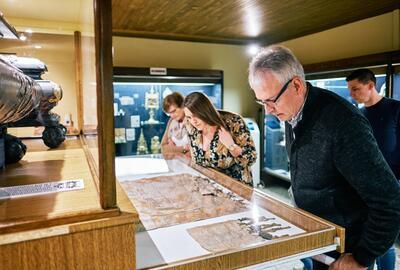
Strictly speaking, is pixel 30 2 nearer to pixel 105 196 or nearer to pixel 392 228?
pixel 105 196

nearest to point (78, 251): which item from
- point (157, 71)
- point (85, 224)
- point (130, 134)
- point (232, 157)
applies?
point (85, 224)

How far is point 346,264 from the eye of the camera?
111 cm

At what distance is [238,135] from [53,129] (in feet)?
4.09

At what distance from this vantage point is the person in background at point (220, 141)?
2.19 m

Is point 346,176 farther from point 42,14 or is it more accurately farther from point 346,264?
point 42,14

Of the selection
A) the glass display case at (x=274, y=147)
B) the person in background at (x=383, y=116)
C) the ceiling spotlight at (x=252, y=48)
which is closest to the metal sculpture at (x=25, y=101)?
the person in background at (x=383, y=116)

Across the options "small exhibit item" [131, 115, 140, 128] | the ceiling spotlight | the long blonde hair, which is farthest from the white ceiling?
the ceiling spotlight

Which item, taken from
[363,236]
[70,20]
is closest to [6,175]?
[363,236]

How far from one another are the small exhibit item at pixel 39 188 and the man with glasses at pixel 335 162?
2.79 feet

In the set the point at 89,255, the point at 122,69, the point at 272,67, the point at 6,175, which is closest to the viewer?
the point at 89,255

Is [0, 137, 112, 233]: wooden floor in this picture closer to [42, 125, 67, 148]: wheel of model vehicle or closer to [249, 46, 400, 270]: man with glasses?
[42, 125, 67, 148]: wheel of model vehicle

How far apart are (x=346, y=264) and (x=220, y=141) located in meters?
1.24

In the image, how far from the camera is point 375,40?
3.53m

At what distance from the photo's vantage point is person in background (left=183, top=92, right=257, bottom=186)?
219 cm
